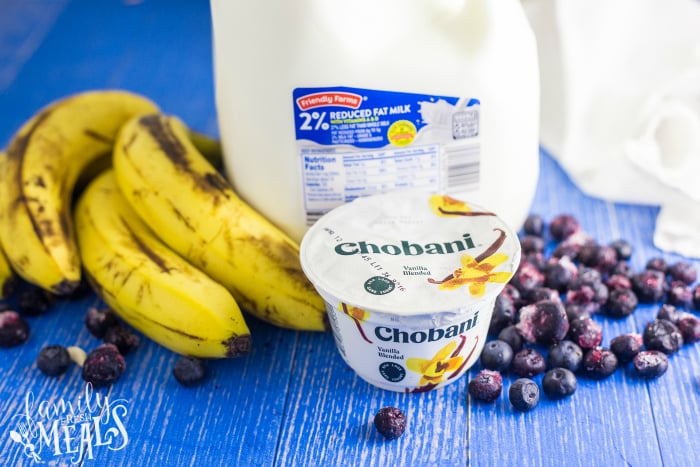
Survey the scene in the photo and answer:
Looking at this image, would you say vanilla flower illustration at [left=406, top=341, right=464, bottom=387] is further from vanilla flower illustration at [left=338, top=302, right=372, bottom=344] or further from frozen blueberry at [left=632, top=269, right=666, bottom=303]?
frozen blueberry at [left=632, top=269, right=666, bottom=303]

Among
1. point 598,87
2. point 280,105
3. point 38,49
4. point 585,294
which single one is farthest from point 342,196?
point 38,49

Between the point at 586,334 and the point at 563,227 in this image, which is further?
the point at 563,227

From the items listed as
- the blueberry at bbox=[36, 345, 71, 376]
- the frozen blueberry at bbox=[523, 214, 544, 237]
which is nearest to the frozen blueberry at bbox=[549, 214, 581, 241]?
the frozen blueberry at bbox=[523, 214, 544, 237]

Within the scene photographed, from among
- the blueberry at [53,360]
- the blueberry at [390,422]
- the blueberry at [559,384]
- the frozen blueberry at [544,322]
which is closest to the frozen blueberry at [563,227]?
the frozen blueberry at [544,322]

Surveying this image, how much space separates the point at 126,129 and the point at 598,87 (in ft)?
2.80

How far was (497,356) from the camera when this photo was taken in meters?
1.02

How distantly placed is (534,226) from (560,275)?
157mm

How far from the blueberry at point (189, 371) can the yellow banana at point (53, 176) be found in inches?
7.7

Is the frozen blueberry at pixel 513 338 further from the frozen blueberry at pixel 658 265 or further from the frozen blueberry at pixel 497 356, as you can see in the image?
the frozen blueberry at pixel 658 265

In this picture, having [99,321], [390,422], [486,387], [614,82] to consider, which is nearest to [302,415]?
[390,422]

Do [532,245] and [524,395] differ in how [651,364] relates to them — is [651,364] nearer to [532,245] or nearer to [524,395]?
[524,395]

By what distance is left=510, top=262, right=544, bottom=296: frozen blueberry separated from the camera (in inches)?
44.9

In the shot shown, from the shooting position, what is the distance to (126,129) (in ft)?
4.06

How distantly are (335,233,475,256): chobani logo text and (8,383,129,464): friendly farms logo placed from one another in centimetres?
34
